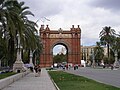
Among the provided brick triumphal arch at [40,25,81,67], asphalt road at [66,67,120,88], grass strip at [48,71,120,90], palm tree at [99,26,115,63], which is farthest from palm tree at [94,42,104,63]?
grass strip at [48,71,120,90]

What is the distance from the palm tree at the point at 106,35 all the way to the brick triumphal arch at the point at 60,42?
1078cm

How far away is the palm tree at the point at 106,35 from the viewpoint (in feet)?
374

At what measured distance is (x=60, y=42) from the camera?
123 metres

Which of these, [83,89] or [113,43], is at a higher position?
[113,43]

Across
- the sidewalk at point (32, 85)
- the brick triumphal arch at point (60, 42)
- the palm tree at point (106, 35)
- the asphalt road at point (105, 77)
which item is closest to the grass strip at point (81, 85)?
the sidewalk at point (32, 85)

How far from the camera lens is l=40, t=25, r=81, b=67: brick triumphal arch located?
123500 millimetres

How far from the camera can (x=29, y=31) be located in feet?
157

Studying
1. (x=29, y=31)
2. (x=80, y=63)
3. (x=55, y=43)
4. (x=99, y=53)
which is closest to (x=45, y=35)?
(x=55, y=43)

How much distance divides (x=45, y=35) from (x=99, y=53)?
131ft

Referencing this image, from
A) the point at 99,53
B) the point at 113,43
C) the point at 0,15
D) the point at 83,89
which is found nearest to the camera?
the point at 83,89

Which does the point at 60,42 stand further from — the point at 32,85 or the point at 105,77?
the point at 32,85

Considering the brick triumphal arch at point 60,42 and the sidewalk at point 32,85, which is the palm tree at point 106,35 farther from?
the sidewalk at point 32,85

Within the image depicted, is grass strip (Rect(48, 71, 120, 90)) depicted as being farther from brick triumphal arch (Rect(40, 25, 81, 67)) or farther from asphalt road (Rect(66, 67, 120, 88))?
brick triumphal arch (Rect(40, 25, 81, 67))

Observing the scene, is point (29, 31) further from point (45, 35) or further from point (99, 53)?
point (99, 53)
